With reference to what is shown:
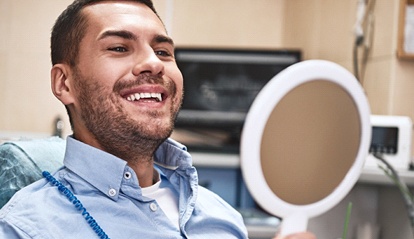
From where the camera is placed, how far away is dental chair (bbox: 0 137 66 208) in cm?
120

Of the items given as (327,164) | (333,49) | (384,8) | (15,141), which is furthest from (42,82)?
(327,164)

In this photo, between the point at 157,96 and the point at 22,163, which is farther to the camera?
the point at 22,163

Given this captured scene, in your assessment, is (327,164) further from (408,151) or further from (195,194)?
(408,151)

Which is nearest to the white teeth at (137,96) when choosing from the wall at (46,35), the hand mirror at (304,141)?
the hand mirror at (304,141)

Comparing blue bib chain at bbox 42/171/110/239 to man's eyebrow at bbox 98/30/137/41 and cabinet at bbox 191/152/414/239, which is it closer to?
man's eyebrow at bbox 98/30/137/41

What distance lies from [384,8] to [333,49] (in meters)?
0.66

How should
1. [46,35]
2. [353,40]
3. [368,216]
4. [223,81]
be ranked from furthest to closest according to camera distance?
1. [46,35]
2. [223,81]
3. [353,40]
4. [368,216]

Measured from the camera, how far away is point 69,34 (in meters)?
1.18

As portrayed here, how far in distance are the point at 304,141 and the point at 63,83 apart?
0.58 meters

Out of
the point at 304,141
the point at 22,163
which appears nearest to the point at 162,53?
the point at 22,163

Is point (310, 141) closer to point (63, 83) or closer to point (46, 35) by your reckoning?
point (63, 83)

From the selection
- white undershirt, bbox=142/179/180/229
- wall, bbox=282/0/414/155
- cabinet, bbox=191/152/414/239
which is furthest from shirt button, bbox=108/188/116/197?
wall, bbox=282/0/414/155

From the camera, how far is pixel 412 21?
2156 mm

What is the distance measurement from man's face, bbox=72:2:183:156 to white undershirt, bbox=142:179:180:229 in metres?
0.13
